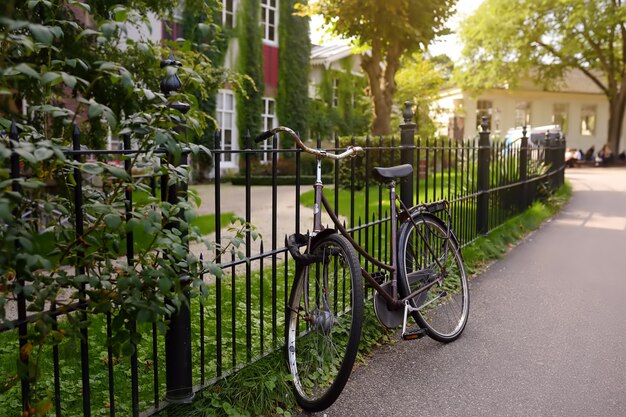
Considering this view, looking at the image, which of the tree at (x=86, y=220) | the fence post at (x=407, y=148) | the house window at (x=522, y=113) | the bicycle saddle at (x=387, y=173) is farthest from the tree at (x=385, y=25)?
the house window at (x=522, y=113)

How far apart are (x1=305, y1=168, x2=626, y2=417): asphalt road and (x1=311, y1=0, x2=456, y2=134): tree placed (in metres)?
9.55

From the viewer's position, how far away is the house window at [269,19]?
879 inches

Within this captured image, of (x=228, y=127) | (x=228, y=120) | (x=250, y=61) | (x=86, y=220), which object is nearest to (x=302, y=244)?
(x=86, y=220)

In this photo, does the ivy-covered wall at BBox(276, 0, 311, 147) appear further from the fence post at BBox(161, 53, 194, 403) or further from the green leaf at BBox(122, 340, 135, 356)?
the green leaf at BBox(122, 340, 135, 356)

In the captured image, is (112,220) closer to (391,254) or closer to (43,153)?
(43,153)

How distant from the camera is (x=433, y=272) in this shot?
171 inches

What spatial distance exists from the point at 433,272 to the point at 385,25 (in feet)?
39.0

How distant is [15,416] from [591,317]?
435 cm

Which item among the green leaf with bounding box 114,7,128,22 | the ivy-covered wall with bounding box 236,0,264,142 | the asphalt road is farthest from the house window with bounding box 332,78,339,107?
the green leaf with bounding box 114,7,128,22

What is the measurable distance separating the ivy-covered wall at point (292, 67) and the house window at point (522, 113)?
69.8 feet

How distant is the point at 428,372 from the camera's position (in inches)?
153

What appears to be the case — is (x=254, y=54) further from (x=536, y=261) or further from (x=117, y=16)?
(x=117, y=16)

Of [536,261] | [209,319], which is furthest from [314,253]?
[536,261]

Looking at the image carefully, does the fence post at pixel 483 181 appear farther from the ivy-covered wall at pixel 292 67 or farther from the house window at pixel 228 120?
the ivy-covered wall at pixel 292 67
